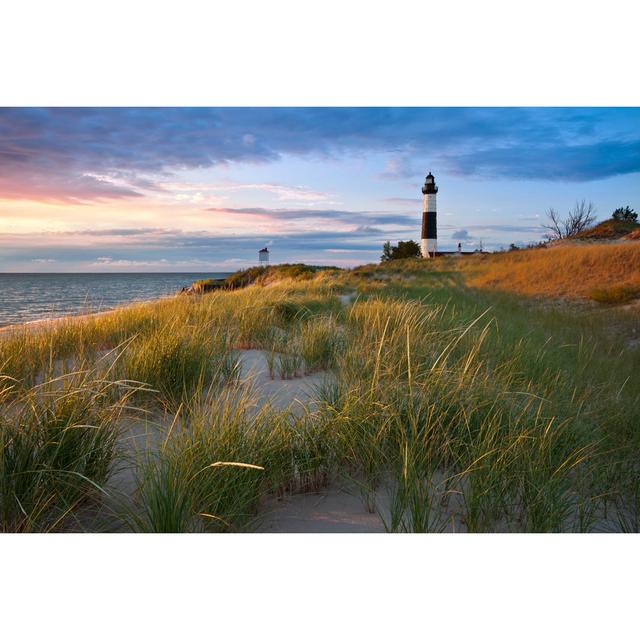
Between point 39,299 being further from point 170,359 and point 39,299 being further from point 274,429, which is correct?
point 274,429

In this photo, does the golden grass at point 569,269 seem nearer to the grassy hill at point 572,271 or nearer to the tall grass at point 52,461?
the grassy hill at point 572,271

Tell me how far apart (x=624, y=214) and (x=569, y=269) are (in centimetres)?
402

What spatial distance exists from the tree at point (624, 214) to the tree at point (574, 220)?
17 cm

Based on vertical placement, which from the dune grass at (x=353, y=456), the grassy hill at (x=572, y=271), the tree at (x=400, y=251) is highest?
the tree at (x=400, y=251)

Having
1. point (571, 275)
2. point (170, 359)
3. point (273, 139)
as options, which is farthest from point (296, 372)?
point (571, 275)

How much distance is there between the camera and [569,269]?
7500 millimetres

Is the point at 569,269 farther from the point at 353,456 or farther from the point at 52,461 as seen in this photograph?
the point at 52,461

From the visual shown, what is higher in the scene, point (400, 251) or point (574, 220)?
point (574, 220)

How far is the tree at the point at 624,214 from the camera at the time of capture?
3443mm

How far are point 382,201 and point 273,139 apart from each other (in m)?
1.13

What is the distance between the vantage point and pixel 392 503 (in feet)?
5.24

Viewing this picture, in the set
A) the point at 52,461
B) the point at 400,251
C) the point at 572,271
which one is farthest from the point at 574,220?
the point at 400,251

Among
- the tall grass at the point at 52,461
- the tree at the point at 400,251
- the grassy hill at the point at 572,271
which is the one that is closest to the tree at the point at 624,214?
the grassy hill at the point at 572,271
